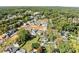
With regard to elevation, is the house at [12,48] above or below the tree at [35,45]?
below

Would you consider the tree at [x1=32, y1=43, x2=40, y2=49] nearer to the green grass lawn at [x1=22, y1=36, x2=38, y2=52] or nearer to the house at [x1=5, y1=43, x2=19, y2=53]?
the green grass lawn at [x1=22, y1=36, x2=38, y2=52]

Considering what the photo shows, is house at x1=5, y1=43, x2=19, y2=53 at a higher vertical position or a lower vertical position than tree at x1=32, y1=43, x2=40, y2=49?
lower

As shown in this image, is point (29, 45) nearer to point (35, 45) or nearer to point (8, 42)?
point (35, 45)

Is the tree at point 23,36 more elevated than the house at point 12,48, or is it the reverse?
the tree at point 23,36

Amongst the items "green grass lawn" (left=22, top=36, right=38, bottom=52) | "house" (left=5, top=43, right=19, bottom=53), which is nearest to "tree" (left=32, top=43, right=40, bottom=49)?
"green grass lawn" (left=22, top=36, right=38, bottom=52)

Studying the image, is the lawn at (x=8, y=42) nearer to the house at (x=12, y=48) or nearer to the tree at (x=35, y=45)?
the house at (x=12, y=48)

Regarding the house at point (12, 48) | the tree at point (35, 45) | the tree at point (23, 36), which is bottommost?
the house at point (12, 48)

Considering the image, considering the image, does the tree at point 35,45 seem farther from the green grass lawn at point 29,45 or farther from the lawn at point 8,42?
the lawn at point 8,42

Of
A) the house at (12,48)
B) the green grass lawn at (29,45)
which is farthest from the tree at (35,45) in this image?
the house at (12,48)

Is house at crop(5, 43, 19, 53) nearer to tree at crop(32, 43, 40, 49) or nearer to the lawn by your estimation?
the lawn

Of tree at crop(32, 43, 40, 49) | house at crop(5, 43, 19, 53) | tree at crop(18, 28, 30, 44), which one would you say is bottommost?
house at crop(5, 43, 19, 53)

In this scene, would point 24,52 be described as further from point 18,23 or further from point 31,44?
point 18,23
